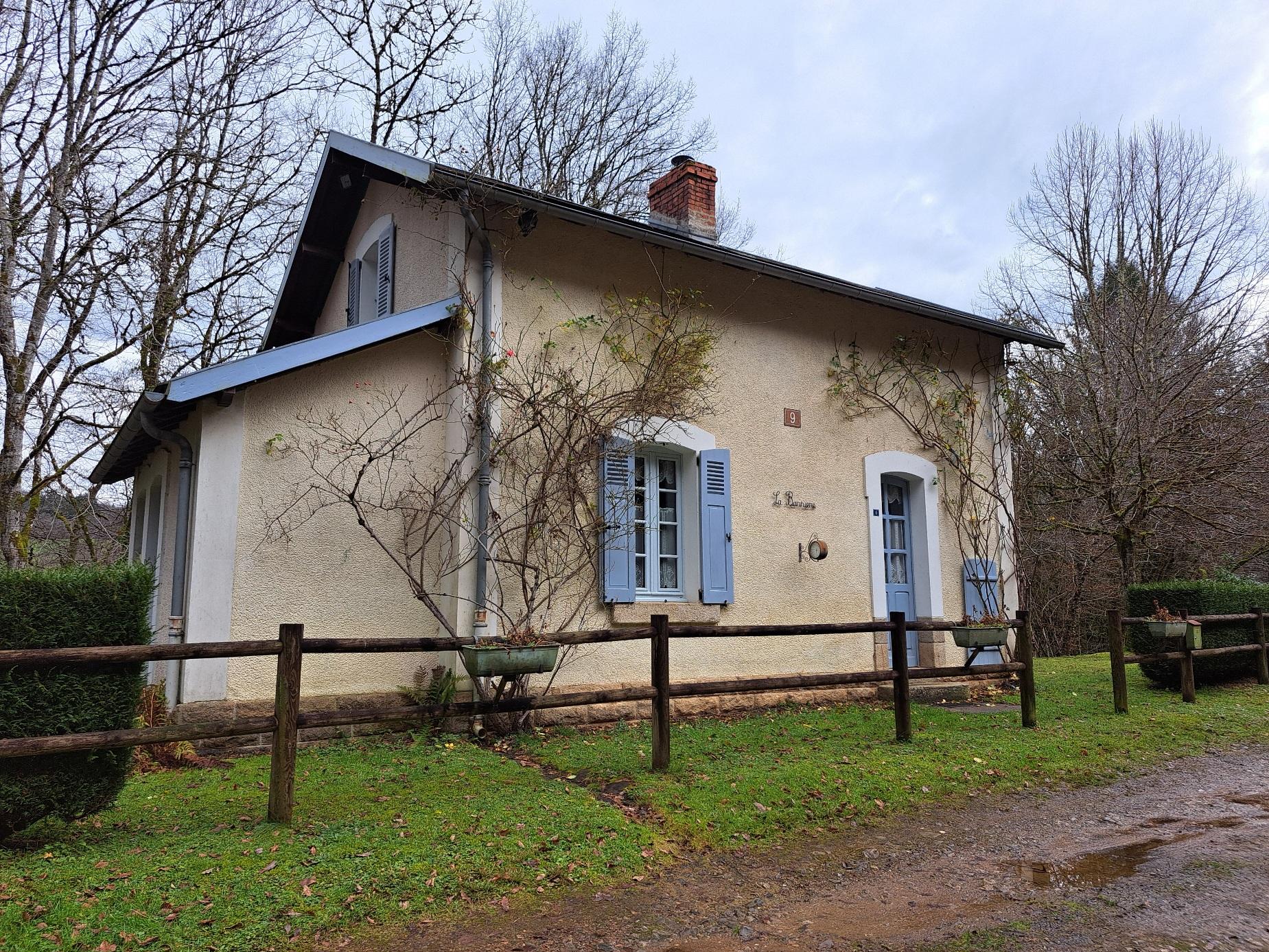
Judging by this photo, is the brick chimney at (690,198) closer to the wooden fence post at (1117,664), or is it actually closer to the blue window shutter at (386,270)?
the blue window shutter at (386,270)

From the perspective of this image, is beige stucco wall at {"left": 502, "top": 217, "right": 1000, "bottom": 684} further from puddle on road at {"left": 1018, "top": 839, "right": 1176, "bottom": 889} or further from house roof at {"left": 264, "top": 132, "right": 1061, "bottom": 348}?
puddle on road at {"left": 1018, "top": 839, "right": 1176, "bottom": 889}

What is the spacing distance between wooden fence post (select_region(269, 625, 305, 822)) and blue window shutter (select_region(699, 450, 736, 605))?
434cm

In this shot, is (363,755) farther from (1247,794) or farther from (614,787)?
(1247,794)

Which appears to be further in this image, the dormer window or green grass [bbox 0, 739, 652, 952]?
the dormer window

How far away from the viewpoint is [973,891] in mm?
3861

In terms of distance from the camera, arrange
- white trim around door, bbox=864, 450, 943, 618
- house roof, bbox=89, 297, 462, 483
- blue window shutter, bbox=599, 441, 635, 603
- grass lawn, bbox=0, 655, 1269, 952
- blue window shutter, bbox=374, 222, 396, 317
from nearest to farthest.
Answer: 1. grass lawn, bbox=0, 655, 1269, 952
2. house roof, bbox=89, 297, 462, 483
3. blue window shutter, bbox=599, 441, 635, 603
4. blue window shutter, bbox=374, 222, 396, 317
5. white trim around door, bbox=864, 450, 943, 618

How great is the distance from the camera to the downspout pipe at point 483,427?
269 inches

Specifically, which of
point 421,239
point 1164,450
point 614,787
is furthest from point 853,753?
point 1164,450

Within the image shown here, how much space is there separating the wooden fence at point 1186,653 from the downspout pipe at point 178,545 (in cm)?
784

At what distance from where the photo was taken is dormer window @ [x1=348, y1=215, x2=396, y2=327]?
877 cm

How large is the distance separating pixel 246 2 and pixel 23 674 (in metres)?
11.2

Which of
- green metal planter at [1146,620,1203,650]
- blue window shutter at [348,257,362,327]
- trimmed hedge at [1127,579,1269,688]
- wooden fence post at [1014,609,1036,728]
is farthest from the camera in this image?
blue window shutter at [348,257,362,327]

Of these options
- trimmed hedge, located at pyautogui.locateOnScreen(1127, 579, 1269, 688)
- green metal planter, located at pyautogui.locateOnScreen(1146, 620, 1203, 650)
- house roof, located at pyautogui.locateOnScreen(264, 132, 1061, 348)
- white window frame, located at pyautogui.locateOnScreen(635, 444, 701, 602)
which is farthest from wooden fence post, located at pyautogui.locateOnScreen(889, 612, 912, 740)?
trimmed hedge, located at pyautogui.locateOnScreen(1127, 579, 1269, 688)

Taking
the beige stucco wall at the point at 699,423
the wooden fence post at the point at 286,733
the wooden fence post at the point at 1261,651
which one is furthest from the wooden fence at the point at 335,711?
the wooden fence post at the point at 1261,651
